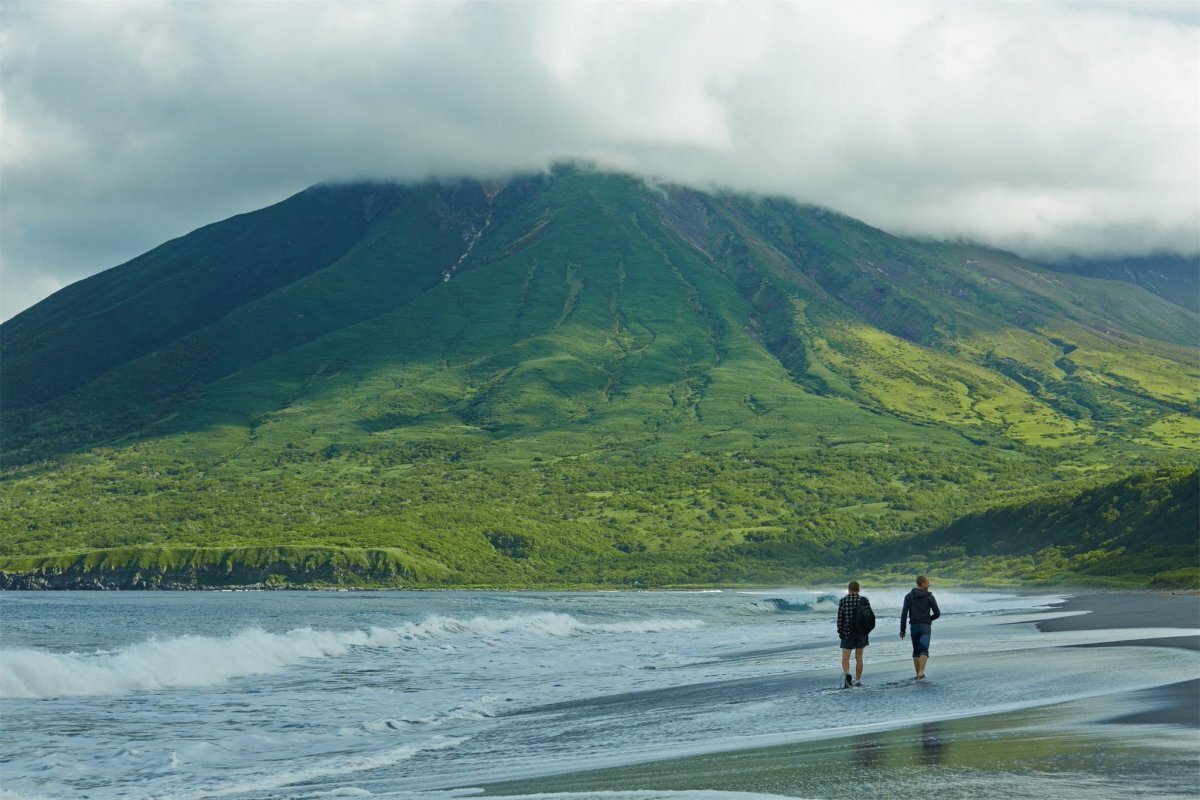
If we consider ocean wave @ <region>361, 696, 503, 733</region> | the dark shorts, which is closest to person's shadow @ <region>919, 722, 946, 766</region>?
the dark shorts

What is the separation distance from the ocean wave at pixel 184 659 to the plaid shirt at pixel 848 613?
827 inches

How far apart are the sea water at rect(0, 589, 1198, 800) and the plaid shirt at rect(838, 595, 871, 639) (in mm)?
1498

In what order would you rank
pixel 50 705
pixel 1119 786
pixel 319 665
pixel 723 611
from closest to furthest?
pixel 1119 786
pixel 50 705
pixel 319 665
pixel 723 611

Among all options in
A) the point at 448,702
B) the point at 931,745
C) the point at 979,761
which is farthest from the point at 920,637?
the point at 979,761

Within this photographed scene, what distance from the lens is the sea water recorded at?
23.0 metres

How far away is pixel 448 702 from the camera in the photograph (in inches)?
1367

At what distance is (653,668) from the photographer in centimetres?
4544

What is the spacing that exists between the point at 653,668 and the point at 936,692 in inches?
722

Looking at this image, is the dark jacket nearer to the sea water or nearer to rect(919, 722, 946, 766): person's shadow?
the sea water

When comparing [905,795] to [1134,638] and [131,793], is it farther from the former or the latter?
[1134,638]

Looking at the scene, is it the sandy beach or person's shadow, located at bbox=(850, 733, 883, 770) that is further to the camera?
person's shadow, located at bbox=(850, 733, 883, 770)

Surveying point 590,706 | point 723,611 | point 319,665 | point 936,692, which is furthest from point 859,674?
point 723,611

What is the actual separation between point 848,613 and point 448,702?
1112cm

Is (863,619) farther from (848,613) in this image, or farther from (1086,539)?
(1086,539)
